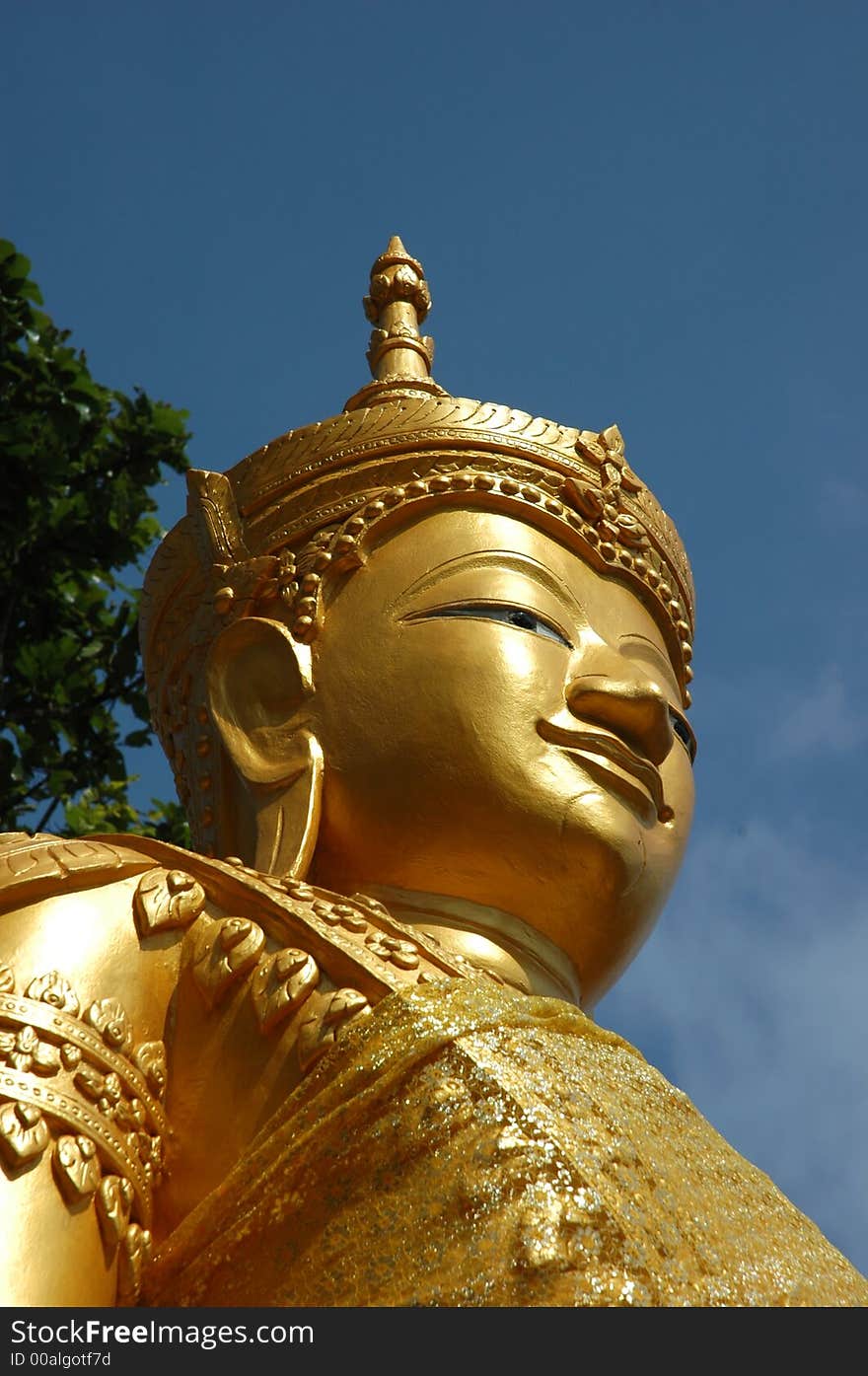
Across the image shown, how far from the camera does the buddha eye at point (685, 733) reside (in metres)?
5.32

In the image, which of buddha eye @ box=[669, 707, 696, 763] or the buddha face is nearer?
the buddha face

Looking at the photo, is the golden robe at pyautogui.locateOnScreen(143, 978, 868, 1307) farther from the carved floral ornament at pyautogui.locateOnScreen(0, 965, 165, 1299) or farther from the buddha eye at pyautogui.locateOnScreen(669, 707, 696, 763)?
the buddha eye at pyautogui.locateOnScreen(669, 707, 696, 763)

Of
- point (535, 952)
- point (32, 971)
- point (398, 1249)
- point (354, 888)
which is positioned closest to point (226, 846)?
point (354, 888)

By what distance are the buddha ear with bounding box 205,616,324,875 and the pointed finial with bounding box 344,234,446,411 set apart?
1.04 meters

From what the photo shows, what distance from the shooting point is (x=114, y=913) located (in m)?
4.07

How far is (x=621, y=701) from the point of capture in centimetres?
485

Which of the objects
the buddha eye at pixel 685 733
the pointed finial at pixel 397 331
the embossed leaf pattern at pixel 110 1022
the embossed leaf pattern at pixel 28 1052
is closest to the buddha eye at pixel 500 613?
the buddha eye at pixel 685 733

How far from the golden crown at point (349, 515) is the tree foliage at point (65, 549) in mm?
2887

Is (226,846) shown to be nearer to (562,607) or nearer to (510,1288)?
(562,607)

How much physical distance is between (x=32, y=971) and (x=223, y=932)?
41 centimetres

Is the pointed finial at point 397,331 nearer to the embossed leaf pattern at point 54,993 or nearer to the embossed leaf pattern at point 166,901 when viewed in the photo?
the embossed leaf pattern at point 166,901

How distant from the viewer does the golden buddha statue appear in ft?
11.5

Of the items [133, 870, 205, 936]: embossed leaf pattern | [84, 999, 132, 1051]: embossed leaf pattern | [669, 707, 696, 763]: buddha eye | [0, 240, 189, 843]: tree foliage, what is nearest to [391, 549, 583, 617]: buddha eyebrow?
[669, 707, 696, 763]: buddha eye

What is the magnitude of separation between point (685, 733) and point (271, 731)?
1.20m
